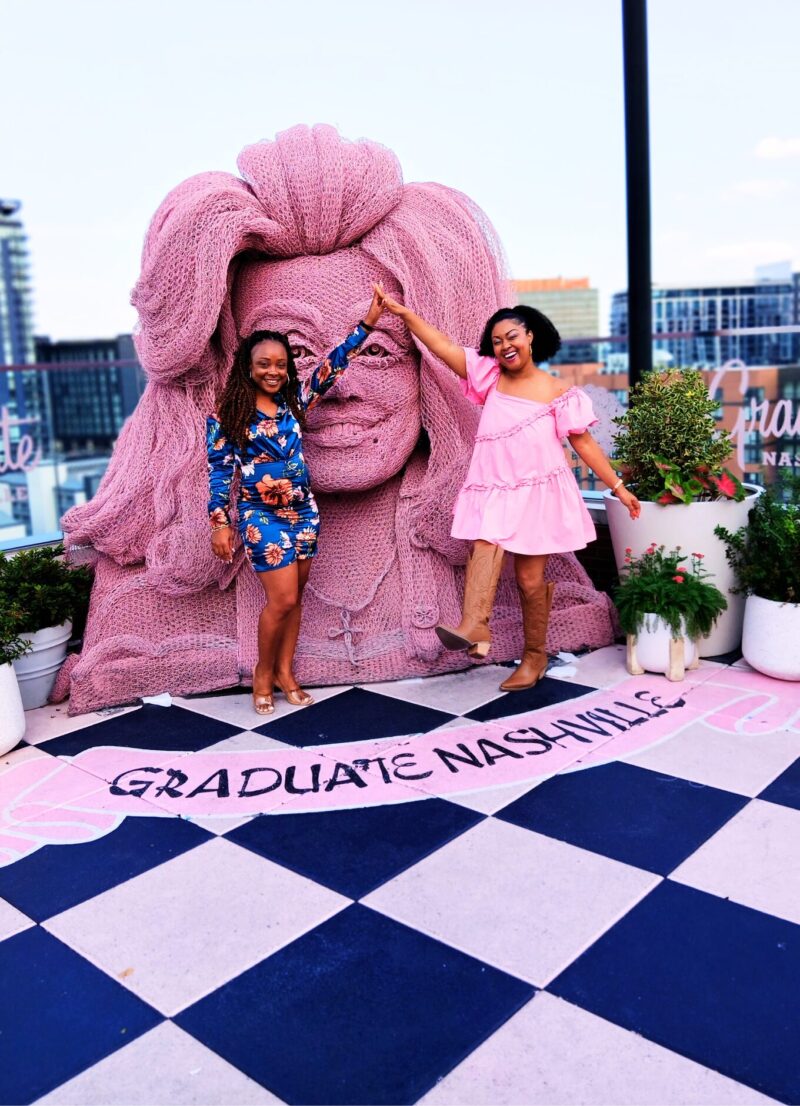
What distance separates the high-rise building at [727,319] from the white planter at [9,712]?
2.90m

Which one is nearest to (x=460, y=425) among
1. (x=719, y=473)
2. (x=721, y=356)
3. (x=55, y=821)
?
(x=719, y=473)

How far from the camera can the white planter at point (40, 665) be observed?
2.94 meters

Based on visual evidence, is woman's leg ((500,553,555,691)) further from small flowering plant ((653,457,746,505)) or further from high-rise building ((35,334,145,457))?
high-rise building ((35,334,145,457))

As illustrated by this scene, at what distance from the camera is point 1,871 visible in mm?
2037

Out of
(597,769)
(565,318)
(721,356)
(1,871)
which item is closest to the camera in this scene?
(1,871)

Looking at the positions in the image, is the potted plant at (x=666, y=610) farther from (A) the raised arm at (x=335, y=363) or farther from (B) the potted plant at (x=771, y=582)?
(A) the raised arm at (x=335, y=363)

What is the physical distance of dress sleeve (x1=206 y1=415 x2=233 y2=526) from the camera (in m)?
2.70

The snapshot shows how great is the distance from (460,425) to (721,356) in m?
2.76

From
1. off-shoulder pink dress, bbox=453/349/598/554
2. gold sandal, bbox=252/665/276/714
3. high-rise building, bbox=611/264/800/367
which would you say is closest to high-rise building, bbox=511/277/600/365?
high-rise building, bbox=611/264/800/367

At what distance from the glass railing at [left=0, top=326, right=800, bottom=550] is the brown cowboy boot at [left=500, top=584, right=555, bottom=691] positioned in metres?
0.95

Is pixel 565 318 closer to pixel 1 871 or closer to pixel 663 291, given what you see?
pixel 663 291

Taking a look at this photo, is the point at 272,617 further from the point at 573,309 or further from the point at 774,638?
the point at 573,309

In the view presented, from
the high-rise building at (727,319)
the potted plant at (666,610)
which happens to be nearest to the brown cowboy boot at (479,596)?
the potted plant at (666,610)

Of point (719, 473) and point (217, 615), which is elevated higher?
point (719, 473)
